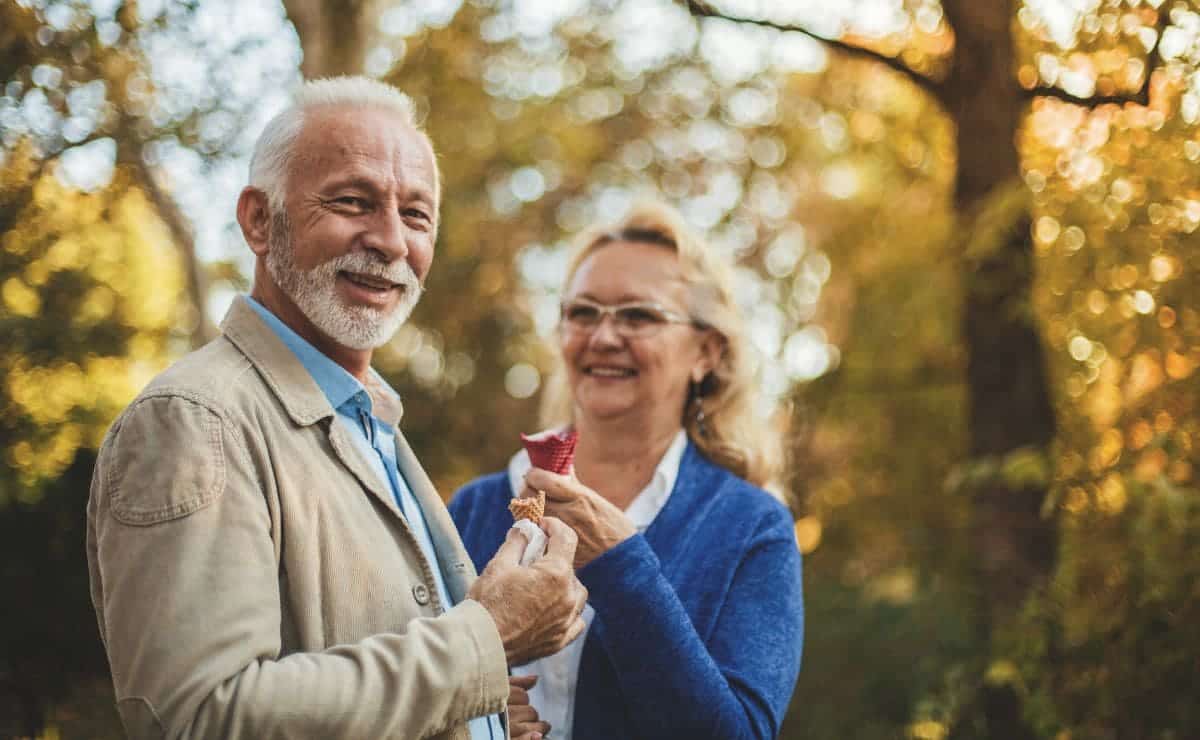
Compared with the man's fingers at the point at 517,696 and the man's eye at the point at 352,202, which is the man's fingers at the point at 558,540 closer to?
the man's fingers at the point at 517,696

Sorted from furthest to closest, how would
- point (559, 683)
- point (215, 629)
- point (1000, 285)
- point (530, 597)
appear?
point (1000, 285) < point (559, 683) < point (530, 597) < point (215, 629)

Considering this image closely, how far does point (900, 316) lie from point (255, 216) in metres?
6.14

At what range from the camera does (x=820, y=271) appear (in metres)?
10.1

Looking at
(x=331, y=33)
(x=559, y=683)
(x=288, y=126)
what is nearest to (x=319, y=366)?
(x=288, y=126)

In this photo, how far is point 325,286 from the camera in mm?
1927

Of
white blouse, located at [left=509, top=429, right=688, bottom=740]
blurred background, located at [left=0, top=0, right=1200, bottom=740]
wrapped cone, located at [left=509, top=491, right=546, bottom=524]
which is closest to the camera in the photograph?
wrapped cone, located at [left=509, top=491, right=546, bottom=524]

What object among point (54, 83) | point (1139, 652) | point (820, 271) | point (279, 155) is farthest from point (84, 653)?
point (820, 271)

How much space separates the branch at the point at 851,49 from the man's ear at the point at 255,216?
4204 mm

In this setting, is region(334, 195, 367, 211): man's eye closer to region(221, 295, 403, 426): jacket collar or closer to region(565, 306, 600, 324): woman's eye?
region(221, 295, 403, 426): jacket collar

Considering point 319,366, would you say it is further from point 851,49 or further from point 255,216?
point 851,49

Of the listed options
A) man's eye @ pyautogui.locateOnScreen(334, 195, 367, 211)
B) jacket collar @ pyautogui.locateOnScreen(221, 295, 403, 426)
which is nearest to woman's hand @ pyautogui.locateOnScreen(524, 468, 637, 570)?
jacket collar @ pyautogui.locateOnScreen(221, 295, 403, 426)

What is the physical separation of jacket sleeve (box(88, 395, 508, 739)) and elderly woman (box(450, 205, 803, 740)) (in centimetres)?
69

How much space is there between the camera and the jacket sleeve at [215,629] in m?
1.45

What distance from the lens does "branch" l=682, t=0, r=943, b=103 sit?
554 centimetres
